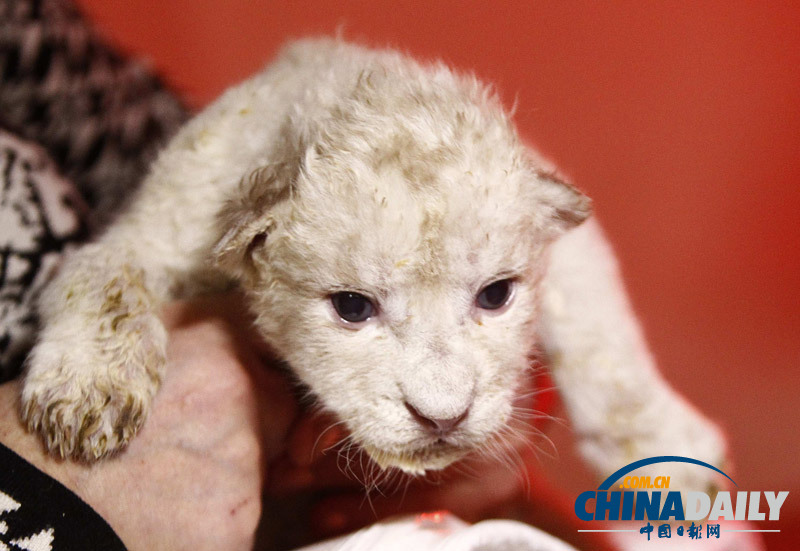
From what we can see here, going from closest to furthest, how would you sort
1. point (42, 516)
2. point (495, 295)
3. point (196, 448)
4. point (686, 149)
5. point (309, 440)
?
point (42, 516) → point (495, 295) → point (196, 448) → point (309, 440) → point (686, 149)

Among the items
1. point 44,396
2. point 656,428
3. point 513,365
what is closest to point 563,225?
point 513,365

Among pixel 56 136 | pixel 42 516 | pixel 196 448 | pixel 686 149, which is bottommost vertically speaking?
pixel 42 516

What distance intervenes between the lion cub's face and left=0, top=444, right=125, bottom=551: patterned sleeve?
15.9 inches

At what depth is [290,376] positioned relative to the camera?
144cm

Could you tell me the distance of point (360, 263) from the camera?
1.06 metres

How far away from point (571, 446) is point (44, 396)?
3.82ft

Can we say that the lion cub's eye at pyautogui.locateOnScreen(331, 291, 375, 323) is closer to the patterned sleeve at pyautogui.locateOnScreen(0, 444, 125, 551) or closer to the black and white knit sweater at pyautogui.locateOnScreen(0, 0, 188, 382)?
the patterned sleeve at pyautogui.locateOnScreen(0, 444, 125, 551)

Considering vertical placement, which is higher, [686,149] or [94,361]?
[686,149]

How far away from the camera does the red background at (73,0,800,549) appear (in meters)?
1.95

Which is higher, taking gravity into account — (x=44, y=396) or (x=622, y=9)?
(x=622, y=9)

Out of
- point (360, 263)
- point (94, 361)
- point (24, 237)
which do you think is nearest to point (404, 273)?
point (360, 263)

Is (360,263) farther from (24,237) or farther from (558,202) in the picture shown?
(24,237)

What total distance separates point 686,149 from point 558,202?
47.0 inches

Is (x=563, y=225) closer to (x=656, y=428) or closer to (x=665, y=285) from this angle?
(x=656, y=428)
